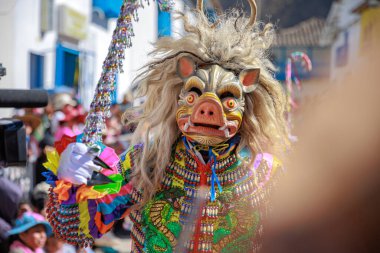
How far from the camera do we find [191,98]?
2.71 metres

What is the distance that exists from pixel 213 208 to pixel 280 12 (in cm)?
2054

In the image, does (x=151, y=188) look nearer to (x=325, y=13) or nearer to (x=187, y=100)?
(x=187, y=100)

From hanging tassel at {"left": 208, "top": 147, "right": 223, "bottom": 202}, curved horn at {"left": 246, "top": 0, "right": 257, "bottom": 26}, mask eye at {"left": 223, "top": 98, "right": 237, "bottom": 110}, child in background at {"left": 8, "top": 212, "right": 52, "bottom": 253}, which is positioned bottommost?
child in background at {"left": 8, "top": 212, "right": 52, "bottom": 253}

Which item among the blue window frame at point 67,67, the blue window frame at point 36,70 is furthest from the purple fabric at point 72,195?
the blue window frame at point 67,67

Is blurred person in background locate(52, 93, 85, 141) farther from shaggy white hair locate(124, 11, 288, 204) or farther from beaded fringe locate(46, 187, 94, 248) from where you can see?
beaded fringe locate(46, 187, 94, 248)

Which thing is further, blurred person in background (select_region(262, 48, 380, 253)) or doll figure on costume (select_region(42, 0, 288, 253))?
doll figure on costume (select_region(42, 0, 288, 253))

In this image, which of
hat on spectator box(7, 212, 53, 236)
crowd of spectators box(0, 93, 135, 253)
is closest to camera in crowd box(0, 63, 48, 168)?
crowd of spectators box(0, 93, 135, 253)

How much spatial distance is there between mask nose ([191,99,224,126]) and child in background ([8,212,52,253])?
1731mm

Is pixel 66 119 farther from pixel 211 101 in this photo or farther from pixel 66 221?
pixel 211 101

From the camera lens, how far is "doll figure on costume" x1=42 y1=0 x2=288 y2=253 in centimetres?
265

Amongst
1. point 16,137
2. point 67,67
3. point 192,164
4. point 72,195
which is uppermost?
point 67,67

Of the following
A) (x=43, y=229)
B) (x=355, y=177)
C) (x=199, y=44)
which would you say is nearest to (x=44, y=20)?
(x=43, y=229)

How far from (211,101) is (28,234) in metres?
1.86

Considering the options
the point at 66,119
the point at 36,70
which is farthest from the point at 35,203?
the point at 36,70
